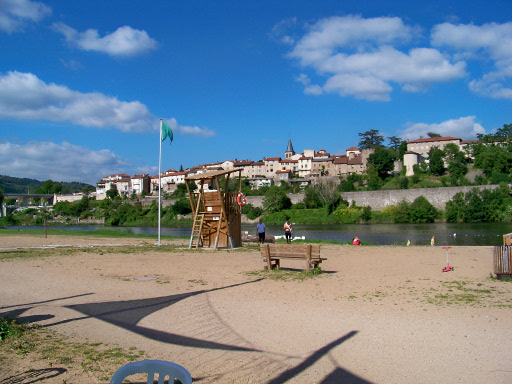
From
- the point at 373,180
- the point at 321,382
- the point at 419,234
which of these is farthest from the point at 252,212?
the point at 321,382

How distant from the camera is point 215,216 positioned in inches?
848

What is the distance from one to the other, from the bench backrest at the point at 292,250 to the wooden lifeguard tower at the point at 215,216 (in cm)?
788

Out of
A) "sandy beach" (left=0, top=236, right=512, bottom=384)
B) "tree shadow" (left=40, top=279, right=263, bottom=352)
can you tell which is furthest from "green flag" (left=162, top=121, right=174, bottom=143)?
"tree shadow" (left=40, top=279, right=263, bottom=352)

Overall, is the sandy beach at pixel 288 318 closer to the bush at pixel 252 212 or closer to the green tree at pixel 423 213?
the green tree at pixel 423 213

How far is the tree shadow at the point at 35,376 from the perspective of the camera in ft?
14.8

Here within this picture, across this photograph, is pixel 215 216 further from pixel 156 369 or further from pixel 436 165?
pixel 436 165

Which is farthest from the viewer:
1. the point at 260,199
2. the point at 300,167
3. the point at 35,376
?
the point at 300,167

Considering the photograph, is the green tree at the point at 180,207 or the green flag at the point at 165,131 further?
the green tree at the point at 180,207

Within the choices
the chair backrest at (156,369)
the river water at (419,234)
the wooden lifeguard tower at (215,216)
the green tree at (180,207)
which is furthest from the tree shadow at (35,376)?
the green tree at (180,207)

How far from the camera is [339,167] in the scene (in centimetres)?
13312

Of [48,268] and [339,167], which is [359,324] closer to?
[48,268]

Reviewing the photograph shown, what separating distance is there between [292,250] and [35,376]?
9164 mm

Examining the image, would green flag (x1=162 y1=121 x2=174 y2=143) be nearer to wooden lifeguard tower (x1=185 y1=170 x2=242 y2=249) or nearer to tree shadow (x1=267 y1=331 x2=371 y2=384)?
wooden lifeguard tower (x1=185 y1=170 x2=242 y2=249)

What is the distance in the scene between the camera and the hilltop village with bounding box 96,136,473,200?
4949 inches
